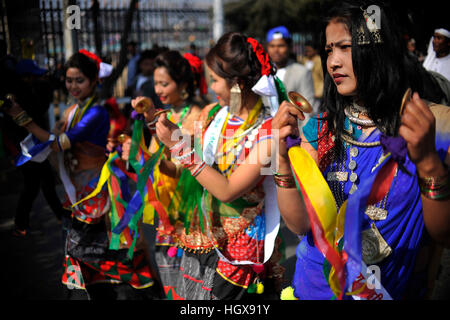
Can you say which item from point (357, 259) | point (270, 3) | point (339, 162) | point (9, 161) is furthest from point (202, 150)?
point (270, 3)

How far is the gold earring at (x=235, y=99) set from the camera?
8.14ft

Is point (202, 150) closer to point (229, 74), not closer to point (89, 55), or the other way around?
point (229, 74)

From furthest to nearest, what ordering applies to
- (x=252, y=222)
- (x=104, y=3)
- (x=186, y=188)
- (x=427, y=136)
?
(x=104, y=3) → (x=186, y=188) → (x=252, y=222) → (x=427, y=136)

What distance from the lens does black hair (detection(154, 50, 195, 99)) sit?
3.28 metres

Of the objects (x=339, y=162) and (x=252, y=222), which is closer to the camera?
(x=339, y=162)

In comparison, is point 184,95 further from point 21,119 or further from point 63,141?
point 21,119

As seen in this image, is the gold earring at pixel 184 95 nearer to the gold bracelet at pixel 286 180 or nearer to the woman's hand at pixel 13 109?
the woman's hand at pixel 13 109

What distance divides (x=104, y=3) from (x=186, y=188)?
26.9 ft

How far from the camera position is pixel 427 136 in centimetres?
116

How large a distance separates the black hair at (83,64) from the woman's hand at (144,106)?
4.04ft

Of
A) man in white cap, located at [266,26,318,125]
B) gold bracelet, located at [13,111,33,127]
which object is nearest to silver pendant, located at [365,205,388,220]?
gold bracelet, located at [13,111,33,127]

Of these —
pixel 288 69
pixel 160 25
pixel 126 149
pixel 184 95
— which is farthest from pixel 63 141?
pixel 160 25

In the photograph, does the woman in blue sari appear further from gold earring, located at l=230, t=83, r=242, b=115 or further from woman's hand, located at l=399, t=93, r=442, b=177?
gold earring, located at l=230, t=83, r=242, b=115

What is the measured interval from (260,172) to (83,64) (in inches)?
74.0
